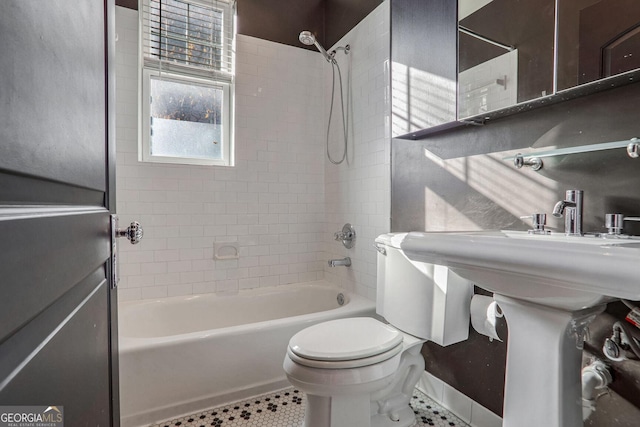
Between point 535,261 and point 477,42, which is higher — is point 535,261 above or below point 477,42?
below

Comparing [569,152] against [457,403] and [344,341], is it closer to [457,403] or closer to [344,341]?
[344,341]

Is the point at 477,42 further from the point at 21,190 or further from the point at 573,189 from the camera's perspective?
the point at 21,190

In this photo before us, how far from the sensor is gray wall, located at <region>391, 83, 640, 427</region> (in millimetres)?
1152

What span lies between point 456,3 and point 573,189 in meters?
1.05

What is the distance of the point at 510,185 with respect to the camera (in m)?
1.49

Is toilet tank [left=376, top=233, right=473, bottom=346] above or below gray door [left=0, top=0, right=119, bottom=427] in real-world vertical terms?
below

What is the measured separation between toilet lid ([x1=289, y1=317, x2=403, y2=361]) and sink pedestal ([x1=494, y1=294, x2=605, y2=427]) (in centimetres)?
47

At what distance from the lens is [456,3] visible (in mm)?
1673

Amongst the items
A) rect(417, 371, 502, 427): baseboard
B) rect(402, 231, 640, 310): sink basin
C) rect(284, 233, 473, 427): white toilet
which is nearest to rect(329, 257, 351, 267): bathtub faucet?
rect(284, 233, 473, 427): white toilet

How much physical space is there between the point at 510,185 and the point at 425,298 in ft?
2.02

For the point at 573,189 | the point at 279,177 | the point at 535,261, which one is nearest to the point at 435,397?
the point at 573,189

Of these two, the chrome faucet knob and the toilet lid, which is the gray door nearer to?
the toilet lid

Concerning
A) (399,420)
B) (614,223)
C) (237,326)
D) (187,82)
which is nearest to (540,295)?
(614,223)

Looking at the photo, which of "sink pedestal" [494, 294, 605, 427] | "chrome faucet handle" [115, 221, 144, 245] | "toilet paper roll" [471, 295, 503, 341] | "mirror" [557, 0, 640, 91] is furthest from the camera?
"toilet paper roll" [471, 295, 503, 341]
